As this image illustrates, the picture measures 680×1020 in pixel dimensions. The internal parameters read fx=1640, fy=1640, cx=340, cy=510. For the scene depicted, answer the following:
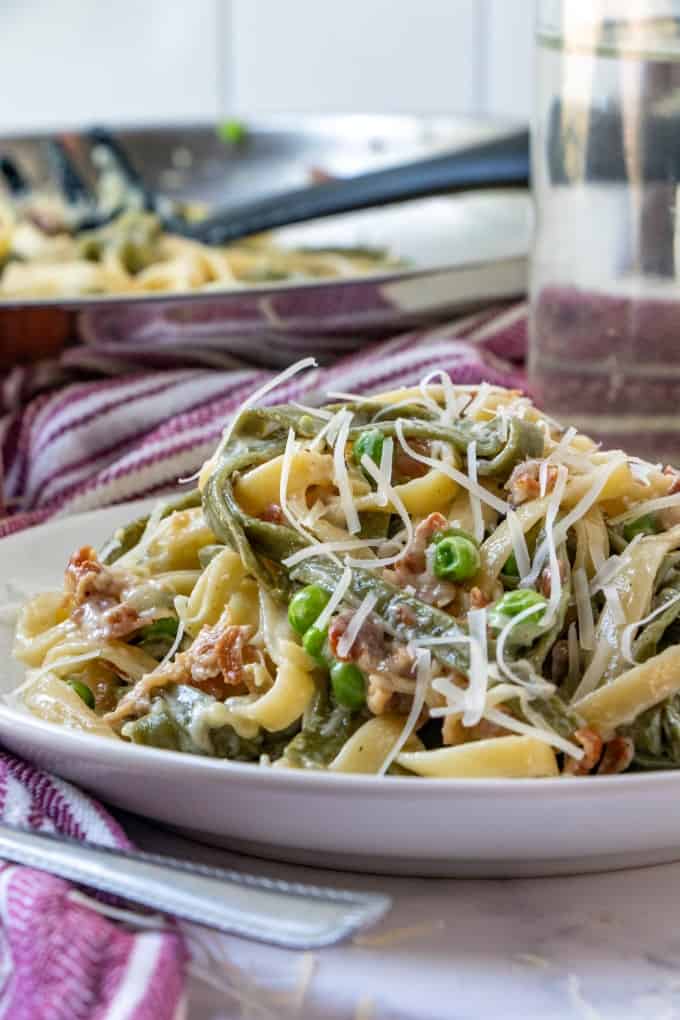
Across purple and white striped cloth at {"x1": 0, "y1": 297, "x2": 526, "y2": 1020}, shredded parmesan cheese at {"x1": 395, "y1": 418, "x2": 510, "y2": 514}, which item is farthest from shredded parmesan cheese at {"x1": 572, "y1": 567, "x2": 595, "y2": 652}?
purple and white striped cloth at {"x1": 0, "y1": 297, "x2": 526, "y2": 1020}

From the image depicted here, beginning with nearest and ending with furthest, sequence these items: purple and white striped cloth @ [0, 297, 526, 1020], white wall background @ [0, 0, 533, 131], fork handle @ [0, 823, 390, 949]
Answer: fork handle @ [0, 823, 390, 949], purple and white striped cloth @ [0, 297, 526, 1020], white wall background @ [0, 0, 533, 131]

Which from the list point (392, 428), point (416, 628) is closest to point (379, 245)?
point (392, 428)

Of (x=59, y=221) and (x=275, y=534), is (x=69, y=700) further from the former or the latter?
(x=59, y=221)

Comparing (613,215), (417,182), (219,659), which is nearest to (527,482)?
(219,659)

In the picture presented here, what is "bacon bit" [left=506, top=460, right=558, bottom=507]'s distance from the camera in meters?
1.74

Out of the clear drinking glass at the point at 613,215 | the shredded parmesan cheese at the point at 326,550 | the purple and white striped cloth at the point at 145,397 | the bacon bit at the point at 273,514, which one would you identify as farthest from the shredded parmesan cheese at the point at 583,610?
the clear drinking glass at the point at 613,215

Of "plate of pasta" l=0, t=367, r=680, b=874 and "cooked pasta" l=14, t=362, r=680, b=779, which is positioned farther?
"cooked pasta" l=14, t=362, r=680, b=779

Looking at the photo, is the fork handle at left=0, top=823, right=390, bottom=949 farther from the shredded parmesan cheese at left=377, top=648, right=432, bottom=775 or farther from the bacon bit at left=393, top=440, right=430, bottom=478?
the bacon bit at left=393, top=440, right=430, bottom=478

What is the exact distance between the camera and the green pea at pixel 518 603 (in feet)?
5.19

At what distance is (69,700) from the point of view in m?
1.72

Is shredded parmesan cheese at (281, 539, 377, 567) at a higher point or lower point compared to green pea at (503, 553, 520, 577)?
higher

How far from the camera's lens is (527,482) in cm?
174

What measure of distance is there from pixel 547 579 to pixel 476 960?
0.43m

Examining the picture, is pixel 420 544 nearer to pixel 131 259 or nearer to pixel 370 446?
pixel 370 446
